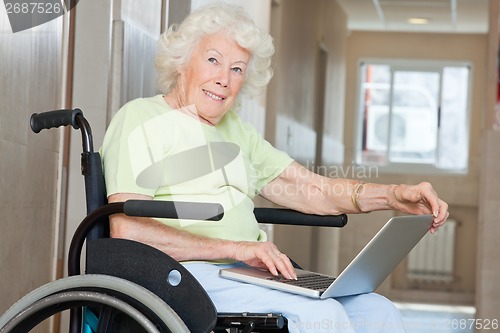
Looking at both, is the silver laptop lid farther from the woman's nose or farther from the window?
the window

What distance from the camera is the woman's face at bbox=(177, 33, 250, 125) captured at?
6.55ft

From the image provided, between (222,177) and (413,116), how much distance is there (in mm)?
7972

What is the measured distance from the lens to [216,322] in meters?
1.61

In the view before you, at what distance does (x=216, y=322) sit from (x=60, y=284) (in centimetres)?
28

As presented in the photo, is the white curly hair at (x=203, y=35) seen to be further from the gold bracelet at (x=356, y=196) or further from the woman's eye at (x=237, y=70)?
the gold bracelet at (x=356, y=196)

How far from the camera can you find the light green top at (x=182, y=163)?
5.79 feet

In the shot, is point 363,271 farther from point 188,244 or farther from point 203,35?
point 203,35

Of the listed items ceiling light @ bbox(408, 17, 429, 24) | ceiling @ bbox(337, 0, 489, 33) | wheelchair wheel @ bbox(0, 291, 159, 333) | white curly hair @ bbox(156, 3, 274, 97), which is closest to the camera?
wheelchair wheel @ bbox(0, 291, 159, 333)

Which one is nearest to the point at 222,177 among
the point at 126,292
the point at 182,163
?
the point at 182,163

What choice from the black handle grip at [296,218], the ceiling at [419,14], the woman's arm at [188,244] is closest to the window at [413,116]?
the ceiling at [419,14]

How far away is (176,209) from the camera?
156 cm

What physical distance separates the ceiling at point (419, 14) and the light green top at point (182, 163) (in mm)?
6165

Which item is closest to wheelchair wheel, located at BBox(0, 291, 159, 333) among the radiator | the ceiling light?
the ceiling light

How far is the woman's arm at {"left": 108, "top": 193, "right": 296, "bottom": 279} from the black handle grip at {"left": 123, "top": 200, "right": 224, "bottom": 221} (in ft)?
0.47
